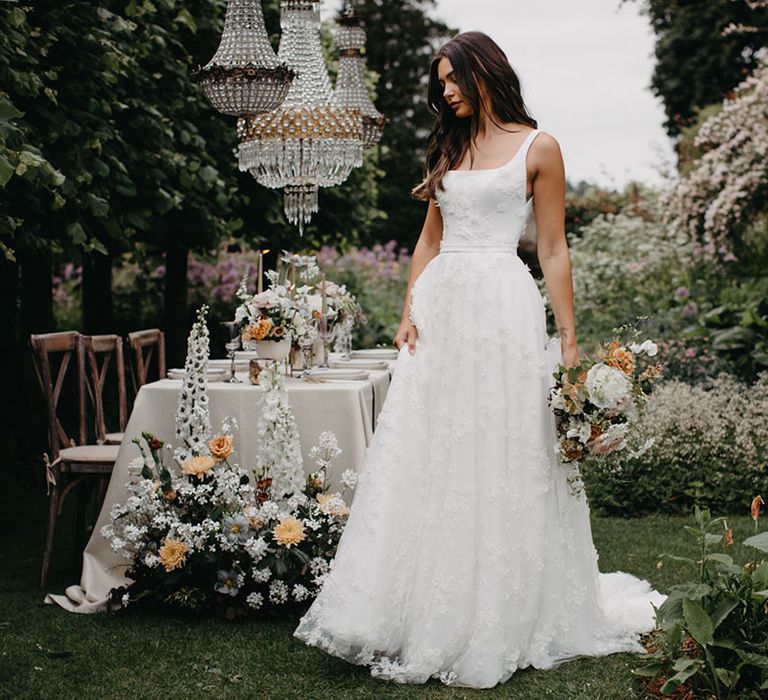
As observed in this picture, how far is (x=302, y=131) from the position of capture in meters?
6.27

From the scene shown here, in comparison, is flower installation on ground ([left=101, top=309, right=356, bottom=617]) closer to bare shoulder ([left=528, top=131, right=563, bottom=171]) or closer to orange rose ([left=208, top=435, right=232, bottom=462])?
orange rose ([left=208, top=435, right=232, bottom=462])

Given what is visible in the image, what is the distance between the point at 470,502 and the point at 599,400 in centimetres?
63

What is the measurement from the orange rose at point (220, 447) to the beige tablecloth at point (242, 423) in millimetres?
280

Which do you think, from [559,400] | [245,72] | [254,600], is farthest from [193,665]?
[245,72]

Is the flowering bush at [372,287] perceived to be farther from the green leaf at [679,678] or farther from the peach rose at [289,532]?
the green leaf at [679,678]

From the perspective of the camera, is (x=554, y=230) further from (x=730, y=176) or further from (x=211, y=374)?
(x=730, y=176)

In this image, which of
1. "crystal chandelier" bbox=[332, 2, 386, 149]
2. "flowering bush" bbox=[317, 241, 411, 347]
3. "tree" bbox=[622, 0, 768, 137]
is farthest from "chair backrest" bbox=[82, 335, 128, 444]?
"tree" bbox=[622, 0, 768, 137]

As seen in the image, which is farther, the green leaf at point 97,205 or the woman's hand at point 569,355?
the green leaf at point 97,205

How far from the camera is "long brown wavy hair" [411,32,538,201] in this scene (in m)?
4.10

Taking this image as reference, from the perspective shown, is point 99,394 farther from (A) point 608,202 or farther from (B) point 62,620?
(A) point 608,202

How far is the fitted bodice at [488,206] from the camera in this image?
4.14 m

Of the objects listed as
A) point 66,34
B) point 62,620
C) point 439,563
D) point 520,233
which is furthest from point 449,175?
point 66,34

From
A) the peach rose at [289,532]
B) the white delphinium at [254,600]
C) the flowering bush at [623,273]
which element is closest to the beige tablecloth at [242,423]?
the peach rose at [289,532]

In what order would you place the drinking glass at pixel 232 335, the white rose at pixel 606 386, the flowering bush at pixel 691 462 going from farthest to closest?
the flowering bush at pixel 691 462, the drinking glass at pixel 232 335, the white rose at pixel 606 386
